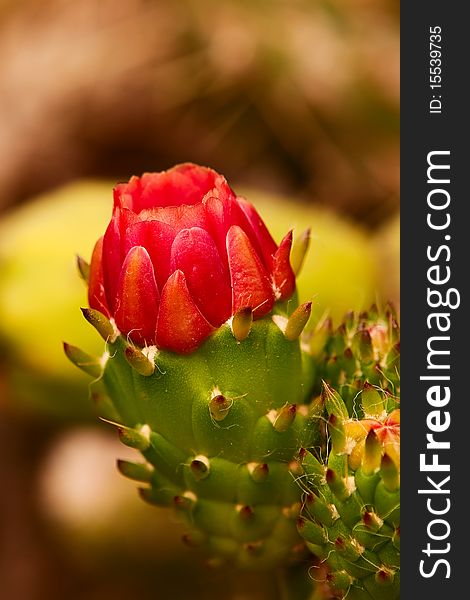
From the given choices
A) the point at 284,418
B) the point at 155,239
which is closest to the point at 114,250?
the point at 155,239

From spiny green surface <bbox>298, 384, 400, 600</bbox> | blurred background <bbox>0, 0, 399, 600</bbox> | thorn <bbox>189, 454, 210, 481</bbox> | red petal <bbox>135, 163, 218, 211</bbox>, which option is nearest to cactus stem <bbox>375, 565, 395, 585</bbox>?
spiny green surface <bbox>298, 384, 400, 600</bbox>

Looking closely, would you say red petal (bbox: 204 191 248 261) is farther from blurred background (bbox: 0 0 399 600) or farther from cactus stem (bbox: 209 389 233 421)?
blurred background (bbox: 0 0 399 600)

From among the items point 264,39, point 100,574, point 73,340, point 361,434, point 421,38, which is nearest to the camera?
point 361,434

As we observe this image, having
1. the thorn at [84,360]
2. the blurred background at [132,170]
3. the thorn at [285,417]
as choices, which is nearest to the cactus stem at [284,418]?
the thorn at [285,417]

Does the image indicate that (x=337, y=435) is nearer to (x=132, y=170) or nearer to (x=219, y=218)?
(x=219, y=218)

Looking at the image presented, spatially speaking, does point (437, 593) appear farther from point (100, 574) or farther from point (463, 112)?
point (100, 574)

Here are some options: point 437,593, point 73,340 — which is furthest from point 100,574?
point 437,593
